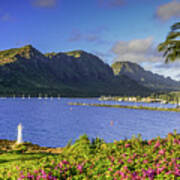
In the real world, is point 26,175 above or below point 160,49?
below

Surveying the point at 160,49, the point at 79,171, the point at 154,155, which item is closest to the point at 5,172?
the point at 79,171

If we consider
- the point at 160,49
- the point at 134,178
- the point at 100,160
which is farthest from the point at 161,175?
the point at 160,49

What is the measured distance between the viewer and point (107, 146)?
14742 millimetres

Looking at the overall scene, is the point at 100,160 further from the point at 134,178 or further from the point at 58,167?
the point at 134,178

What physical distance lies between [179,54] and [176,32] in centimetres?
259

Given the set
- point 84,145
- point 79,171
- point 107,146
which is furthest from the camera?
point 84,145

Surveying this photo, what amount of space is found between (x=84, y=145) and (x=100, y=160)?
3.79 meters

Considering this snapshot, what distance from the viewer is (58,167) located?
1107 cm

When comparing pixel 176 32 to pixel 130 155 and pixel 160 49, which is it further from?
pixel 130 155

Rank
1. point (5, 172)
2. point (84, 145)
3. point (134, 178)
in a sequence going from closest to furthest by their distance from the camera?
point (134, 178), point (5, 172), point (84, 145)

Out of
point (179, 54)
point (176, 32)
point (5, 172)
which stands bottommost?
point (5, 172)

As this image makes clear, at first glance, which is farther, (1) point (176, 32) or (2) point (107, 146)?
(1) point (176, 32)

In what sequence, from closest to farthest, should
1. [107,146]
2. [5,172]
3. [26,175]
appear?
[26,175]
[5,172]
[107,146]

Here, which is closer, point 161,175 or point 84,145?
point 161,175
